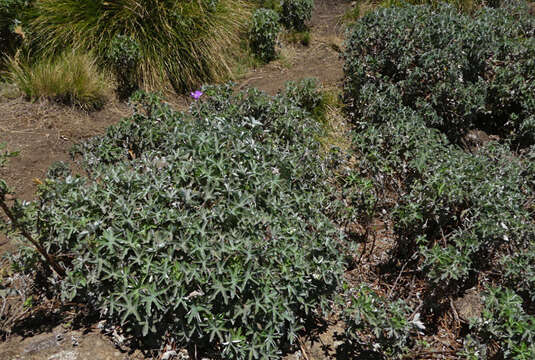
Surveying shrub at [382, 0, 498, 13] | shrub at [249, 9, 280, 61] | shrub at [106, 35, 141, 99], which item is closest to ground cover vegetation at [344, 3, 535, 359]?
shrub at [382, 0, 498, 13]

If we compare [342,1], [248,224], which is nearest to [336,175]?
[248,224]

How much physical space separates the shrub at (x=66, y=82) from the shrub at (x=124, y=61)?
199mm

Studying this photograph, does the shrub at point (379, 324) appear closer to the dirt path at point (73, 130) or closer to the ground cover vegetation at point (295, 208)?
the ground cover vegetation at point (295, 208)

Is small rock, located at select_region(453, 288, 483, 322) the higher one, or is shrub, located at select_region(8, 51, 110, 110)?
shrub, located at select_region(8, 51, 110, 110)

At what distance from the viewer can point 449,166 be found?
131 inches

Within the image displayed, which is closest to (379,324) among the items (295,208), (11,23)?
(295,208)

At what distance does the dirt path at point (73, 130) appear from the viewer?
249 cm

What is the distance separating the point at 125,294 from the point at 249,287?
0.64 metres

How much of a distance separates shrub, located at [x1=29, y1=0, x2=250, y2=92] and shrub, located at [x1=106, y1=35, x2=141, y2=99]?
0.12 meters

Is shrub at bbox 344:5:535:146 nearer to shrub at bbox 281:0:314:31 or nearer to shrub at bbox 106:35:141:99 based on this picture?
shrub at bbox 281:0:314:31

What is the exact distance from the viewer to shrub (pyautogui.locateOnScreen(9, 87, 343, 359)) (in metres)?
2.36

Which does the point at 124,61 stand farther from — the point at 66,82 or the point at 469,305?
the point at 469,305

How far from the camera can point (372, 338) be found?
2.69 m

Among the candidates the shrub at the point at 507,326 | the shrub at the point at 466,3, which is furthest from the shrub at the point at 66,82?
the shrub at the point at 466,3
